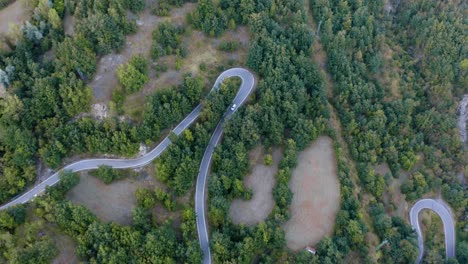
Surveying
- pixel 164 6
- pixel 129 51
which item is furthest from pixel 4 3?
pixel 164 6

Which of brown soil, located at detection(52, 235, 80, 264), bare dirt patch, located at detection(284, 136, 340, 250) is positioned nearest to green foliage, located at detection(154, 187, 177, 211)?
brown soil, located at detection(52, 235, 80, 264)

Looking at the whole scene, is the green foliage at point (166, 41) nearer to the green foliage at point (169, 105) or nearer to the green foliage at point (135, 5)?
the green foliage at point (135, 5)

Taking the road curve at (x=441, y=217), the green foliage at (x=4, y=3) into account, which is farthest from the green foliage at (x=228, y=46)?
the road curve at (x=441, y=217)

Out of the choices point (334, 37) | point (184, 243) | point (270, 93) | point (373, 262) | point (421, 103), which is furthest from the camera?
point (421, 103)

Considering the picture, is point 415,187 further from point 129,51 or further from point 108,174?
point 129,51

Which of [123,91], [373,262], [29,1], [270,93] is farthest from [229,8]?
[373,262]

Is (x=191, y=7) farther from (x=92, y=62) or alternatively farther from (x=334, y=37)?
(x=334, y=37)
